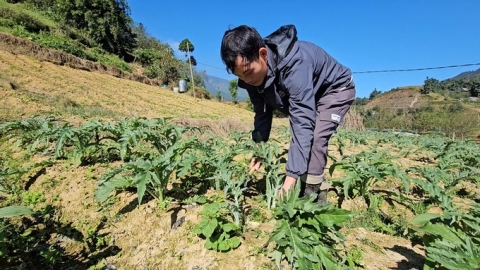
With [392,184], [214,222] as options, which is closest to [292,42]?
[214,222]

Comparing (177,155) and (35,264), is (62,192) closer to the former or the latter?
(35,264)

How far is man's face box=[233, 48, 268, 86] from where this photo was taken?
5.33ft

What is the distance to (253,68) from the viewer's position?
167cm

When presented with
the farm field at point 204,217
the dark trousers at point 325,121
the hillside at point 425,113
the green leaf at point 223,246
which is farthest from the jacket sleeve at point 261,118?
the hillside at point 425,113

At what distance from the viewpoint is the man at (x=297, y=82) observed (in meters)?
1.63

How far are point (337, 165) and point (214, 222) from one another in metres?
1.42

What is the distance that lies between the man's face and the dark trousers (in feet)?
2.02

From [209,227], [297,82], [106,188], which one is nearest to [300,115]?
[297,82]

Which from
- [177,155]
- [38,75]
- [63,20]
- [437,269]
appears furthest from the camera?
[63,20]

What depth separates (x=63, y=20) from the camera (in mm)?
25469

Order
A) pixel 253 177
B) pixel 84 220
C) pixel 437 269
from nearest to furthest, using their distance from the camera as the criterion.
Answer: pixel 437 269
pixel 84 220
pixel 253 177

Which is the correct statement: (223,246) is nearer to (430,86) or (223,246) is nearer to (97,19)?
(97,19)

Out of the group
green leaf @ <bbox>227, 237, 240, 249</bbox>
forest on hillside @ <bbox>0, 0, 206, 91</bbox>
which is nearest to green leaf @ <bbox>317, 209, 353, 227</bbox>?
green leaf @ <bbox>227, 237, 240, 249</bbox>

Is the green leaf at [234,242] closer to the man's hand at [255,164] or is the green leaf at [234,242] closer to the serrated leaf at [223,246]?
the serrated leaf at [223,246]
